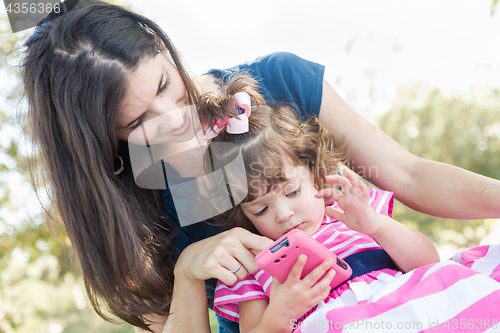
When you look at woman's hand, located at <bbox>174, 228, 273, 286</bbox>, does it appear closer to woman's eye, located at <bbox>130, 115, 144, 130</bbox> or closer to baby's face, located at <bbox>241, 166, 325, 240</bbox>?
baby's face, located at <bbox>241, 166, 325, 240</bbox>

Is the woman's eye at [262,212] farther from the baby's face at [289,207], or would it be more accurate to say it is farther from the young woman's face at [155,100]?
the young woman's face at [155,100]

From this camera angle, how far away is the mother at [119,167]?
3.98 ft

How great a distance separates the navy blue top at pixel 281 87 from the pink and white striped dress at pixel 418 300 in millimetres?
352

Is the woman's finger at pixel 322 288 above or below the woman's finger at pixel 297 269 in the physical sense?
below

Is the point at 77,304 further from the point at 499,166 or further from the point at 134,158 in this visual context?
the point at 499,166

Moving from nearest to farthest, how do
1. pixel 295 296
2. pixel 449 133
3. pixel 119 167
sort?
pixel 295 296, pixel 119 167, pixel 449 133

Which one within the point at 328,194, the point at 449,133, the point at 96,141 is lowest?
the point at 449,133

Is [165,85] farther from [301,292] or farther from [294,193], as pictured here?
[301,292]

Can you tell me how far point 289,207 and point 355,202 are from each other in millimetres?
247

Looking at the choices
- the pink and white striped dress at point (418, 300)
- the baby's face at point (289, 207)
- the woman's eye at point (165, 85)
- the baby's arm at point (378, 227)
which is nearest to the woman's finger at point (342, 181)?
the baby's arm at point (378, 227)

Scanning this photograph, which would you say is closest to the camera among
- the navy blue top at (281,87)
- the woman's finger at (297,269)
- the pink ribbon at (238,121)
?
the woman's finger at (297,269)

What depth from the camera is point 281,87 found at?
1603 mm

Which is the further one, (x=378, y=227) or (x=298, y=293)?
(x=378, y=227)

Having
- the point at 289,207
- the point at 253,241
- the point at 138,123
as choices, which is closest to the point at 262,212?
the point at 289,207
